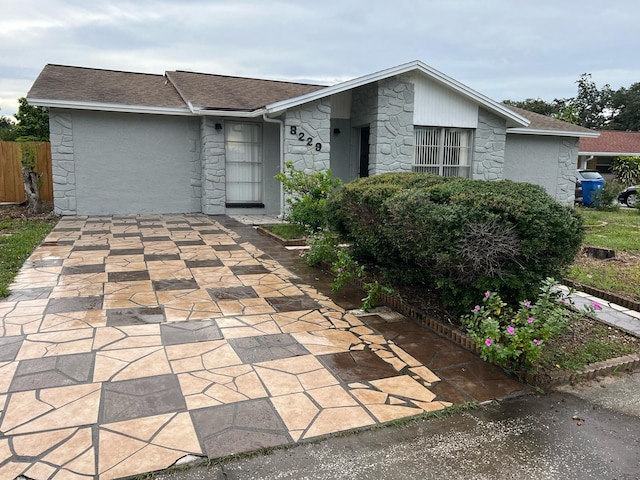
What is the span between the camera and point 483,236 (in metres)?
3.91

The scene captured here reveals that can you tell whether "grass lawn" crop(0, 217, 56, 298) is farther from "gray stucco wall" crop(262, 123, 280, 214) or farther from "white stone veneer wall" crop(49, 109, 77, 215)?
"gray stucco wall" crop(262, 123, 280, 214)

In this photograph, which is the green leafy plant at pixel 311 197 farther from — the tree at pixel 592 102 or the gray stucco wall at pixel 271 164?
the tree at pixel 592 102

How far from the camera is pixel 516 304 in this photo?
14.2ft

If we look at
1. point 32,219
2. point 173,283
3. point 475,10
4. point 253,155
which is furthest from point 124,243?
point 475,10

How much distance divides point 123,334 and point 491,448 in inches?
120

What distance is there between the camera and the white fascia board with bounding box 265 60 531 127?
10508mm

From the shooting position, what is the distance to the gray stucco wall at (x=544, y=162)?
14227mm

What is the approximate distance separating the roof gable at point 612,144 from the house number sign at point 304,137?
2048cm

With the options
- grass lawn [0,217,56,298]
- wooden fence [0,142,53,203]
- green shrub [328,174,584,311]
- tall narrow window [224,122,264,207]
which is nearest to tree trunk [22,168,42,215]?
grass lawn [0,217,56,298]

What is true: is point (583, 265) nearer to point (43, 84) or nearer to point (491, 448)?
point (491, 448)

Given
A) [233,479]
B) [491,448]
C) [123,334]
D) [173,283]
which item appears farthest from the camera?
[173,283]

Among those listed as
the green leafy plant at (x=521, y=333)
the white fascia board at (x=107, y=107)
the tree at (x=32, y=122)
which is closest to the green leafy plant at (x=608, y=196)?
the white fascia board at (x=107, y=107)

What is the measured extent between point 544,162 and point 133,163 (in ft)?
39.0

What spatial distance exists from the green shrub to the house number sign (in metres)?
6.68
